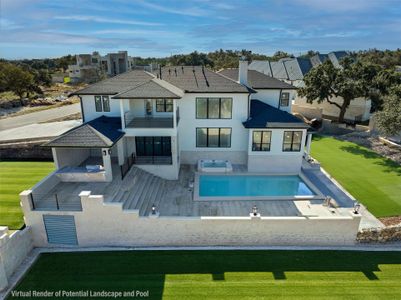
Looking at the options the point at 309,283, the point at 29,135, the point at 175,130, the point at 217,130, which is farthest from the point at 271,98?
the point at 29,135

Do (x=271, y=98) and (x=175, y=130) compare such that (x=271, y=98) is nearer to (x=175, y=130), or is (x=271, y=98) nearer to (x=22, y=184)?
(x=175, y=130)

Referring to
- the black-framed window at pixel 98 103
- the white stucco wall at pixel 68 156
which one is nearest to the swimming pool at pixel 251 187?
the white stucco wall at pixel 68 156

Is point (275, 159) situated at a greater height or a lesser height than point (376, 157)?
greater

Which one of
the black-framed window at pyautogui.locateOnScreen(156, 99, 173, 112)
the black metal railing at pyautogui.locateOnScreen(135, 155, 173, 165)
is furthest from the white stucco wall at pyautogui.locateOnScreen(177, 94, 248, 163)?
the black metal railing at pyautogui.locateOnScreen(135, 155, 173, 165)

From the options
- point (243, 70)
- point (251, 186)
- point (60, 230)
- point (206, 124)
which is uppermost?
point (243, 70)

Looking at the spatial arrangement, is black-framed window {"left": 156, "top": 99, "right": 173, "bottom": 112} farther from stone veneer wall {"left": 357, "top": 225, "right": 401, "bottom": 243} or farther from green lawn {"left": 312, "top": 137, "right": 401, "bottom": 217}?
stone veneer wall {"left": 357, "top": 225, "right": 401, "bottom": 243}

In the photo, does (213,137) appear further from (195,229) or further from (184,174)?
(195,229)

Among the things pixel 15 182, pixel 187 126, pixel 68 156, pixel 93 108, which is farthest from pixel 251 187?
pixel 15 182
